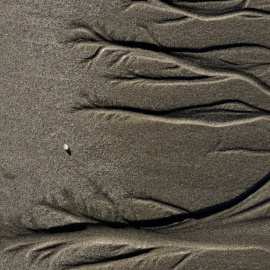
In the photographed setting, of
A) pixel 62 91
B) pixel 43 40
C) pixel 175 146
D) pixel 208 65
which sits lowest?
pixel 175 146

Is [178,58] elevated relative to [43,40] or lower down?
lower down

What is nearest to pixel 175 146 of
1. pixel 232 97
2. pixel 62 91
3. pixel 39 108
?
pixel 232 97

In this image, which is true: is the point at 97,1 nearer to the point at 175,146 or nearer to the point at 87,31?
the point at 87,31

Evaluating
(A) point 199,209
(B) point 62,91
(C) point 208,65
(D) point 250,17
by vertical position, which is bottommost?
(A) point 199,209

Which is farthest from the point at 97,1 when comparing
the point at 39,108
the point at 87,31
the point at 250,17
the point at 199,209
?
the point at 199,209

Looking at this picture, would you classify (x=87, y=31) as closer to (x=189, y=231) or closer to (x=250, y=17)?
(x=250, y=17)

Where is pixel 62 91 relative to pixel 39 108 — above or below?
above
